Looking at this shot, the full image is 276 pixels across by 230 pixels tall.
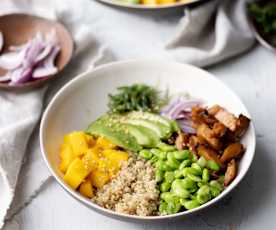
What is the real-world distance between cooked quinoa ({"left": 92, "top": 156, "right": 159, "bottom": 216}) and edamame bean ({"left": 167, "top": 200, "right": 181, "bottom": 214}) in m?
0.06

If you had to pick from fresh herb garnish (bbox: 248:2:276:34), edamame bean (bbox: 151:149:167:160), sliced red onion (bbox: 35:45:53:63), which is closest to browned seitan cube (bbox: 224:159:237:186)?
edamame bean (bbox: 151:149:167:160)

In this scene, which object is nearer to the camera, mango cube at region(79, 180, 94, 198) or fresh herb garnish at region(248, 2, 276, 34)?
mango cube at region(79, 180, 94, 198)

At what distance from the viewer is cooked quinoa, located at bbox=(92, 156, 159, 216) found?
1.90 meters

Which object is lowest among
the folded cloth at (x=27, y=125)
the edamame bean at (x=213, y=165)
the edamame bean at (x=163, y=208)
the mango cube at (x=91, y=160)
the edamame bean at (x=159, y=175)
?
the folded cloth at (x=27, y=125)

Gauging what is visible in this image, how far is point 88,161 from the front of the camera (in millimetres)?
2014

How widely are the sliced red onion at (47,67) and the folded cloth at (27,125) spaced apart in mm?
60

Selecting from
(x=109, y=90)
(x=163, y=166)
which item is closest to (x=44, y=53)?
(x=109, y=90)

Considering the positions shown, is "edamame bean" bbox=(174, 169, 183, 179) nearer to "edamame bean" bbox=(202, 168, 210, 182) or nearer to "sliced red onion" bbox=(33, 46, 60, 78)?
"edamame bean" bbox=(202, 168, 210, 182)

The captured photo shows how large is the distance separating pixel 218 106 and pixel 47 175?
69cm

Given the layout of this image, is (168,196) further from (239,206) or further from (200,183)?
(239,206)

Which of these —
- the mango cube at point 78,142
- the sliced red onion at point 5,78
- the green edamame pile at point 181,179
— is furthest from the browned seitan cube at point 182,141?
the sliced red onion at point 5,78

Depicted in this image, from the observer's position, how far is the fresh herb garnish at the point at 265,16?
8.68ft

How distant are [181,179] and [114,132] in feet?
1.13

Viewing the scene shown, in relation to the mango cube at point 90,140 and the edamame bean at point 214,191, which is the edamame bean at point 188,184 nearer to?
the edamame bean at point 214,191
